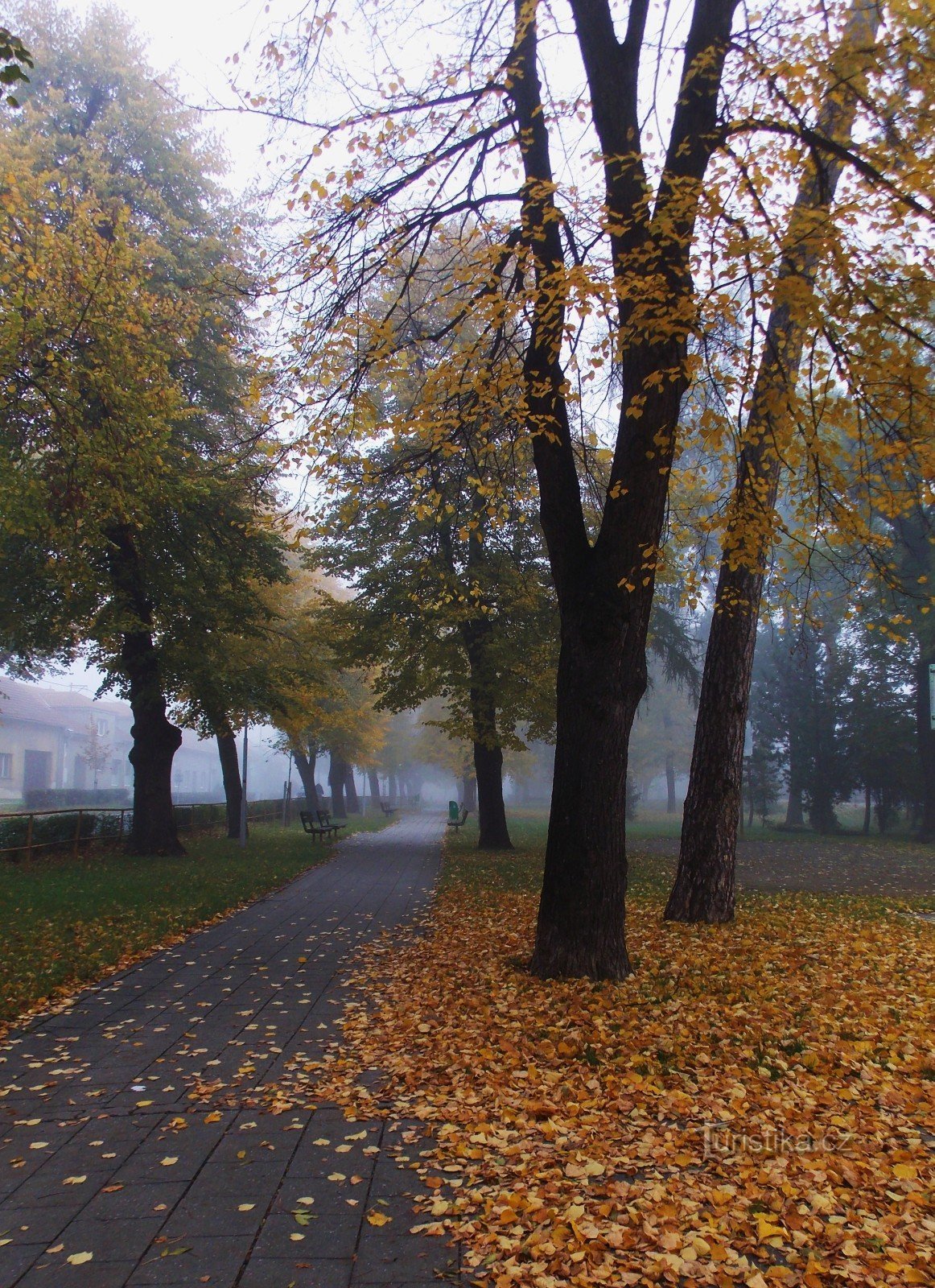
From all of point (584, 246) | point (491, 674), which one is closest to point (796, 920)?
point (584, 246)

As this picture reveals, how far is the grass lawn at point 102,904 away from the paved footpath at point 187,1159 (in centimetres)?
60

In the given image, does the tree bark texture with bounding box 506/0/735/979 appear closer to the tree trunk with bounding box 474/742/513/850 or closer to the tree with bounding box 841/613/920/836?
Result: the tree trunk with bounding box 474/742/513/850

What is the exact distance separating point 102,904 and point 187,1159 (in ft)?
24.9

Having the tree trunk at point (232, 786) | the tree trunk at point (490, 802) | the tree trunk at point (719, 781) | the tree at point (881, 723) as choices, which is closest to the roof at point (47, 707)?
the tree trunk at point (232, 786)

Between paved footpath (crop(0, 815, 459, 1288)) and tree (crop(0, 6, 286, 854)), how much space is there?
4.77m

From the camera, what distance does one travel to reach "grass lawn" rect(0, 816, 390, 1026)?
7066 millimetres

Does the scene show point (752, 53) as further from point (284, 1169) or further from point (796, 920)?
point (796, 920)

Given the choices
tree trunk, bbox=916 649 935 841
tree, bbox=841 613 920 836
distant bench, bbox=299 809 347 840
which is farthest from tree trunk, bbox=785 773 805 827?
distant bench, bbox=299 809 347 840

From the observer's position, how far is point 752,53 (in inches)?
229

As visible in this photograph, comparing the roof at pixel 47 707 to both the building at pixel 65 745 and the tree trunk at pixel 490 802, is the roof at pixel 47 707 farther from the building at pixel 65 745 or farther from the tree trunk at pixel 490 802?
the tree trunk at pixel 490 802

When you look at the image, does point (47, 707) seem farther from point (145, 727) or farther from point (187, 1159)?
point (187, 1159)

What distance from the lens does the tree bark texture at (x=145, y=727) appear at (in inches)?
611

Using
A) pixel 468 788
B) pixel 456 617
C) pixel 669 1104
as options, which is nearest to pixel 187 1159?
pixel 669 1104

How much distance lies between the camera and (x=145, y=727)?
55.3ft
